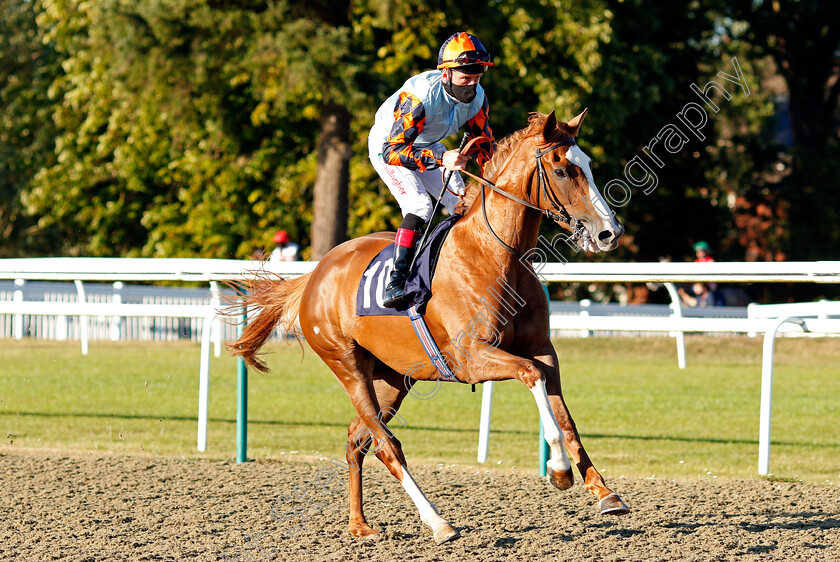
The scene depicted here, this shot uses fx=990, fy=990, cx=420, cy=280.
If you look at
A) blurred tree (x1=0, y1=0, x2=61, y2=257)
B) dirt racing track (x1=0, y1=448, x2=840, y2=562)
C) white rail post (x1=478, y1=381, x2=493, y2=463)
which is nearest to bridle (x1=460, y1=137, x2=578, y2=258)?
dirt racing track (x1=0, y1=448, x2=840, y2=562)

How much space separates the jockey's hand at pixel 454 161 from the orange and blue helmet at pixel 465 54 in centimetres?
41

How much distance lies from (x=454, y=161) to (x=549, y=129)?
0.42 m

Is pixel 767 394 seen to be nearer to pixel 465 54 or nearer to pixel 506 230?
pixel 506 230

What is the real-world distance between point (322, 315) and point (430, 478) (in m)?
1.27

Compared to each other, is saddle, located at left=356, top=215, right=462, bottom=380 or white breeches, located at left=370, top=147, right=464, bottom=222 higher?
white breeches, located at left=370, top=147, right=464, bottom=222

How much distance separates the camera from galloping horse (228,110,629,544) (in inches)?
143

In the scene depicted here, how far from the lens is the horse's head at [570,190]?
357cm

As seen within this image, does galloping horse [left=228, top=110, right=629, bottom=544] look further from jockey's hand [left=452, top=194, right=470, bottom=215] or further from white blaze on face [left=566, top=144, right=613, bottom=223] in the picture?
jockey's hand [left=452, top=194, right=470, bottom=215]

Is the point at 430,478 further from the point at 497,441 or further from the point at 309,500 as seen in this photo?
the point at 497,441

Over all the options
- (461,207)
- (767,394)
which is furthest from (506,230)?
(767,394)

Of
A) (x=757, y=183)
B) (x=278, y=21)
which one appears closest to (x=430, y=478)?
(x=278, y=21)

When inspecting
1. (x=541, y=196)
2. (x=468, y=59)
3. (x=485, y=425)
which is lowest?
(x=485, y=425)

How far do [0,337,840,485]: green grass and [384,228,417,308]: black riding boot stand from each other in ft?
7.33

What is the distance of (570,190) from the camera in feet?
12.1
